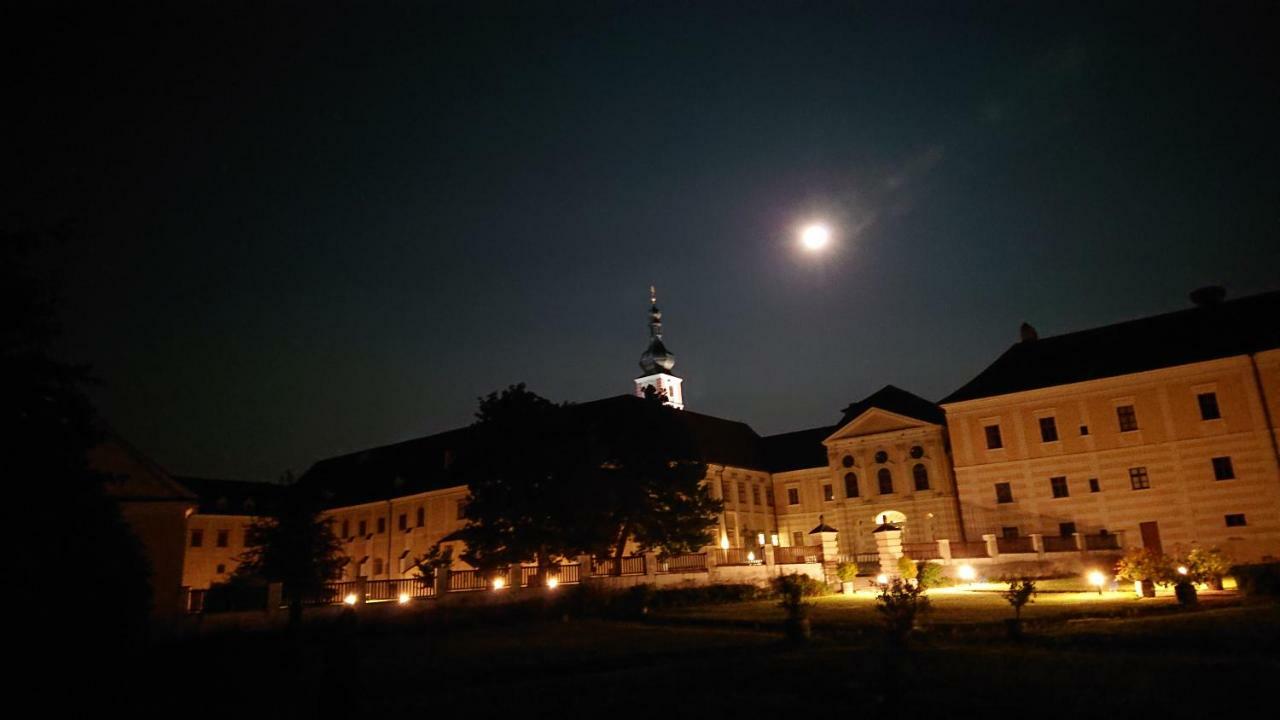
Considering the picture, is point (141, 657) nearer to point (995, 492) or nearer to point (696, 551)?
point (696, 551)

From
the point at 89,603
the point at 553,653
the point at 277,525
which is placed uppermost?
the point at 277,525

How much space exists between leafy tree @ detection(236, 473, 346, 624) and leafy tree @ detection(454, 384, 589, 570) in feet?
17.0

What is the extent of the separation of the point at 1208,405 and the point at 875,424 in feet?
56.1

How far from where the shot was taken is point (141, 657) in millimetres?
13234

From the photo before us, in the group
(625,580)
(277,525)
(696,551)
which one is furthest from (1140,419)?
(277,525)

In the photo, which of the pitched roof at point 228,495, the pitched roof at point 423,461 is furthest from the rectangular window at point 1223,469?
the pitched roof at point 228,495

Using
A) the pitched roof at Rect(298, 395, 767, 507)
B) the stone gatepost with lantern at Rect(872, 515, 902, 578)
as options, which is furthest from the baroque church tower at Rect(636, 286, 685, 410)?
the stone gatepost with lantern at Rect(872, 515, 902, 578)

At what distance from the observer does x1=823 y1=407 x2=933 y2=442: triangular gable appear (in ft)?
153

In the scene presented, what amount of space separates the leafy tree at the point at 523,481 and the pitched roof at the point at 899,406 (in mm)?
23813

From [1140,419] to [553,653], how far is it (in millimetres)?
32547

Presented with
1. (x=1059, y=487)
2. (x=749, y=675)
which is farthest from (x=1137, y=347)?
(x=749, y=675)

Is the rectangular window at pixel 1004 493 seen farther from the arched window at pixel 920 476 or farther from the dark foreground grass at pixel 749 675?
the dark foreground grass at pixel 749 675

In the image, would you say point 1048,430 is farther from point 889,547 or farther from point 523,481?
point 523,481

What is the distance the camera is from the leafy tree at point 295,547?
2809cm
